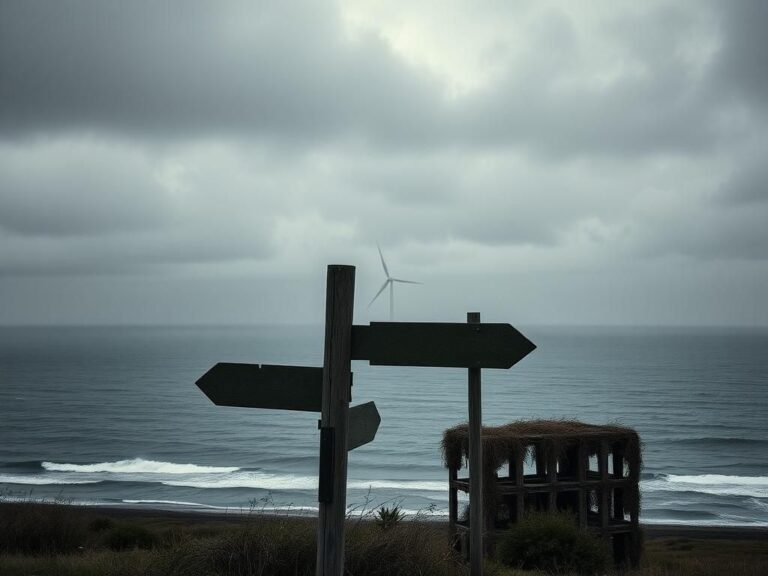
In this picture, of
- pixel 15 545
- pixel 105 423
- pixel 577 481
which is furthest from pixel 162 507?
pixel 105 423

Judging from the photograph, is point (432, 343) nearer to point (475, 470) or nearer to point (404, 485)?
point (475, 470)

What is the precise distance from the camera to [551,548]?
12.4m

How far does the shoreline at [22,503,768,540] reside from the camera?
111ft

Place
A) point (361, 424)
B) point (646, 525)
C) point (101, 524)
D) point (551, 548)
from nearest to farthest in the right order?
point (361, 424) < point (551, 548) < point (101, 524) < point (646, 525)

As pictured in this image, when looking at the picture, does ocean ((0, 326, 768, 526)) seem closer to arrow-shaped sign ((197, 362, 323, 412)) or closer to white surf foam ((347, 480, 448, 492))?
white surf foam ((347, 480, 448, 492))

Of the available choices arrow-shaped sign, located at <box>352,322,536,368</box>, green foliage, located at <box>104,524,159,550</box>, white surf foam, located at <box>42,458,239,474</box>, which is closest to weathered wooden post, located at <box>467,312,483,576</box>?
arrow-shaped sign, located at <box>352,322,536,368</box>

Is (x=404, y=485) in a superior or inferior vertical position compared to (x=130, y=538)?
inferior

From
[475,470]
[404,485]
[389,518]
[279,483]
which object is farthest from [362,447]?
[475,470]

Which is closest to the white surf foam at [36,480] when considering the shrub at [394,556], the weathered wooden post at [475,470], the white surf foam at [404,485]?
the white surf foam at [404,485]

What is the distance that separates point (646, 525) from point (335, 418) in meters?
34.8

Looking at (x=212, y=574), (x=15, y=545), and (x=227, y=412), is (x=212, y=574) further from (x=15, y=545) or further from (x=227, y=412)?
(x=227, y=412)

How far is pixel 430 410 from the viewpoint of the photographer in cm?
9488

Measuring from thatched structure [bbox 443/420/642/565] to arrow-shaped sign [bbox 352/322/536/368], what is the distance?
11419 millimetres

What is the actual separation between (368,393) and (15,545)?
328ft
